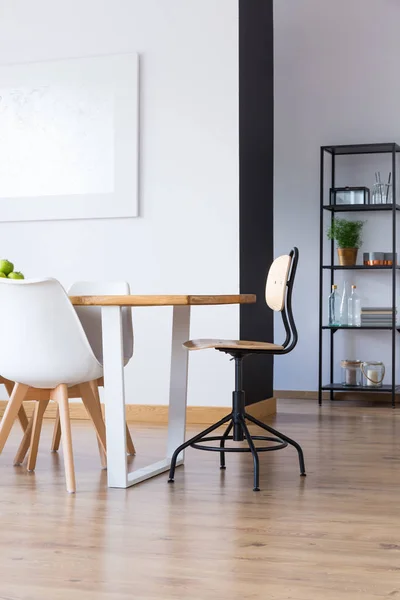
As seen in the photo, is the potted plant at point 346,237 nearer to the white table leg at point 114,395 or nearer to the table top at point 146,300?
the table top at point 146,300

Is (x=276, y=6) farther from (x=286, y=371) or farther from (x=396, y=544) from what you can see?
(x=396, y=544)

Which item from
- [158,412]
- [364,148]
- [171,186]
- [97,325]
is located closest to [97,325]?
[97,325]

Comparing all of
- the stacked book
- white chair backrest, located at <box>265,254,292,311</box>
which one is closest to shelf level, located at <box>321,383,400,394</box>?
the stacked book

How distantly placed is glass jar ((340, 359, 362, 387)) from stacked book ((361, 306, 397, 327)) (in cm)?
29

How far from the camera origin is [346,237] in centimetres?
617

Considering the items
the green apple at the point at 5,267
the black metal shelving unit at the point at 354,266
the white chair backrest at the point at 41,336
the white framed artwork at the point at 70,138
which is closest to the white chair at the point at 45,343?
the white chair backrest at the point at 41,336

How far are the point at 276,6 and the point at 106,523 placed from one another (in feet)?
16.7

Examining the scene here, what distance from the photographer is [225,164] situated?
4887mm

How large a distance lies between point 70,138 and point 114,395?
2408mm

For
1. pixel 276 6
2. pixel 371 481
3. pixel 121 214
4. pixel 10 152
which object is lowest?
pixel 371 481

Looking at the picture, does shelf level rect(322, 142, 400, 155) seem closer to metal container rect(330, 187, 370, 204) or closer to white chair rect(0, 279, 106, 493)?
metal container rect(330, 187, 370, 204)

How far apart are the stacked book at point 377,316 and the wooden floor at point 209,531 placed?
2268mm

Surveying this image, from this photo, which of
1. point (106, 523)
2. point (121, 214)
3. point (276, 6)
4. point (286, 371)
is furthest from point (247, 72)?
point (106, 523)

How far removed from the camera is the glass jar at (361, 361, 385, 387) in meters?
6.11
